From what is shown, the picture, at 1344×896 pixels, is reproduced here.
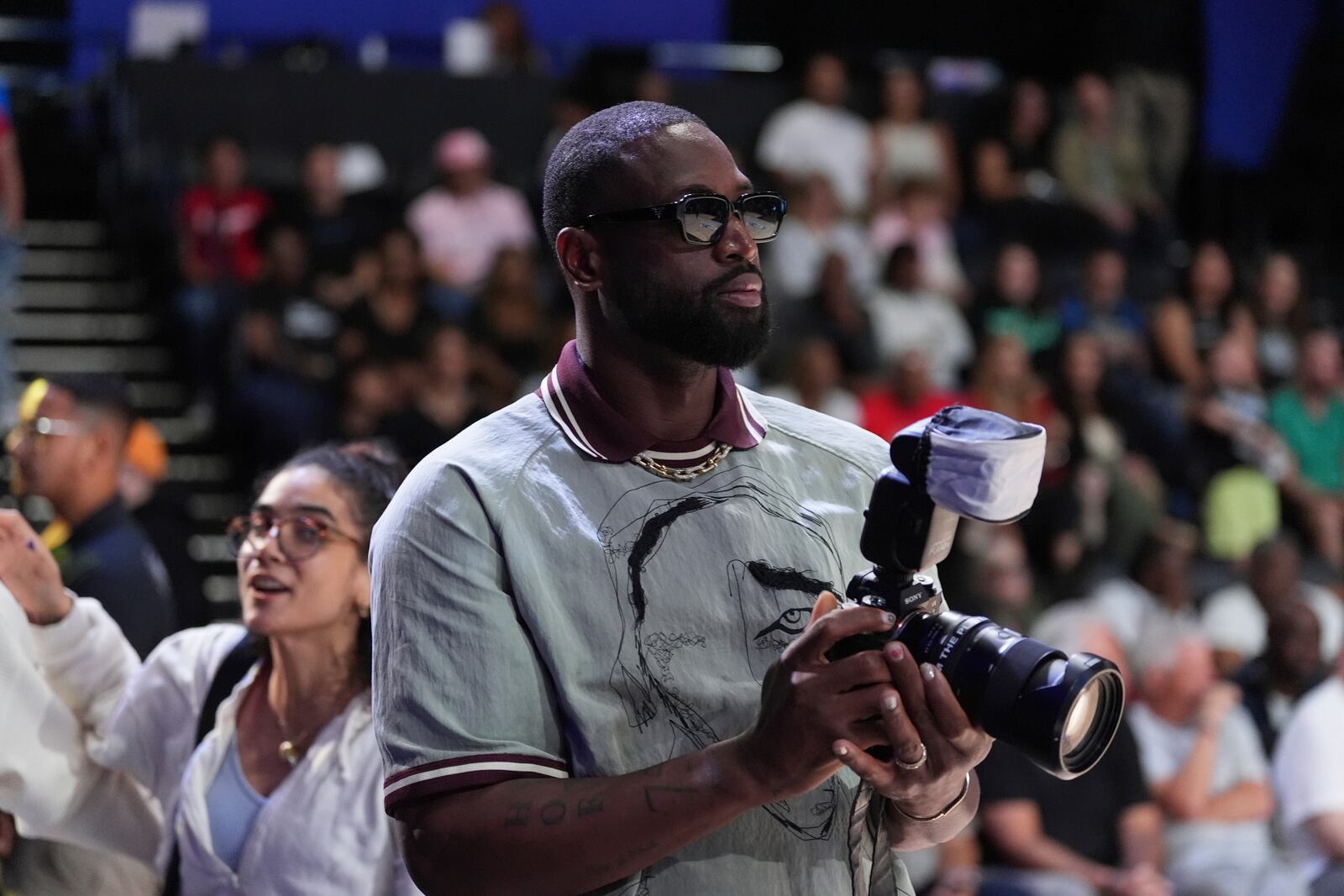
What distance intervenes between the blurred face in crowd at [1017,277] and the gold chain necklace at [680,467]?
21.5 ft

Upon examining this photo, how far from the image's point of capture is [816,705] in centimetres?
155

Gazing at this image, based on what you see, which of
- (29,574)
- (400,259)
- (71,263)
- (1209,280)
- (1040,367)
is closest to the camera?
(29,574)

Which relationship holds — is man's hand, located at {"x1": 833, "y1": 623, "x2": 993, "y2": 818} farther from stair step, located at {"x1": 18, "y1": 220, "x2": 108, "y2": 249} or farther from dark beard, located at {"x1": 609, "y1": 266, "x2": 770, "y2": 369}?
stair step, located at {"x1": 18, "y1": 220, "x2": 108, "y2": 249}

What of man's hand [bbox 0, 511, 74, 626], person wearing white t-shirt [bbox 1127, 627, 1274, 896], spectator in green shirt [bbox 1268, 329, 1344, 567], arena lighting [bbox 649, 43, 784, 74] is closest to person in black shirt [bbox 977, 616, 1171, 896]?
person wearing white t-shirt [bbox 1127, 627, 1274, 896]

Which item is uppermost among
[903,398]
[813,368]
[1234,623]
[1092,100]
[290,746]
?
[290,746]

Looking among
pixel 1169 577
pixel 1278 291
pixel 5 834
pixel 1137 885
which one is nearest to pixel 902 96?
pixel 1278 291

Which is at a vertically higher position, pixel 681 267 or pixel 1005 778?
pixel 681 267

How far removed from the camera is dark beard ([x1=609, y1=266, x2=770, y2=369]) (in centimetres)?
181

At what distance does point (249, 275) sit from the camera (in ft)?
24.1

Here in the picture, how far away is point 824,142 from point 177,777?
6821mm

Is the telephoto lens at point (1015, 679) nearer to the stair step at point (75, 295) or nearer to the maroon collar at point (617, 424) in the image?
the maroon collar at point (617, 424)

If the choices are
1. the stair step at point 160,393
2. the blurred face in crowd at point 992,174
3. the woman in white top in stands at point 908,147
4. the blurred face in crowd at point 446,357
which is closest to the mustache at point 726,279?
the blurred face in crowd at point 446,357

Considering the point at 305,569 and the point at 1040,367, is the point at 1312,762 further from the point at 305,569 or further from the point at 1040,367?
the point at 1040,367

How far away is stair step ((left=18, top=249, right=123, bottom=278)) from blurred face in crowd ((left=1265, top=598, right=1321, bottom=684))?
566 centimetres
